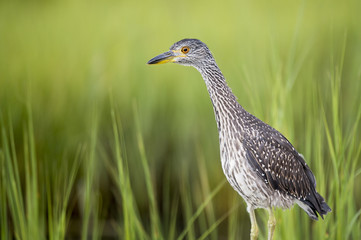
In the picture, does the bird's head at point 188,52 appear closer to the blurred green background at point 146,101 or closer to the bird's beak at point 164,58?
the bird's beak at point 164,58

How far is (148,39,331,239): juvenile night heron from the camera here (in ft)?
9.59

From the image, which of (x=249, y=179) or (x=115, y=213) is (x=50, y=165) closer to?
(x=115, y=213)

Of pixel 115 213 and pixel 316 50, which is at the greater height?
pixel 316 50

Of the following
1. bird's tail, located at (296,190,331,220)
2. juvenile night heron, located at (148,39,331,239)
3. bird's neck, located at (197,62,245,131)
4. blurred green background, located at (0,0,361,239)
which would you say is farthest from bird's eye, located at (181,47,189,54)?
bird's tail, located at (296,190,331,220)

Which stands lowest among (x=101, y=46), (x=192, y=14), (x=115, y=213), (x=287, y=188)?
(x=115, y=213)

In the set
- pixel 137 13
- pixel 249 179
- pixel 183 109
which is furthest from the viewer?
pixel 137 13

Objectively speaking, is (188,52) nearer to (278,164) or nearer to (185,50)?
(185,50)

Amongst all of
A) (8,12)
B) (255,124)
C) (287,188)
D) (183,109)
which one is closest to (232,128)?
(255,124)

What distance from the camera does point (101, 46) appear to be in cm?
724

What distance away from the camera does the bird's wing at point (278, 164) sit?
9.76 ft

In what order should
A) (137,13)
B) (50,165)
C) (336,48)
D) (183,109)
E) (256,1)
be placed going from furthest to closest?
(256,1) < (137,13) < (336,48) < (183,109) < (50,165)

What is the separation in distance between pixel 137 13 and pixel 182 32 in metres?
1.15

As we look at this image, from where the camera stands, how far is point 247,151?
296 cm

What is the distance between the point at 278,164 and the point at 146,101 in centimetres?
327
